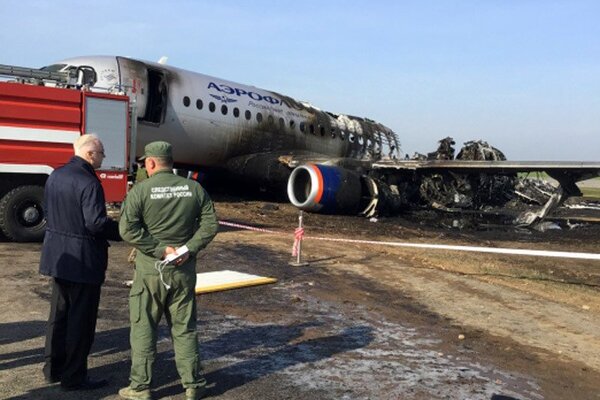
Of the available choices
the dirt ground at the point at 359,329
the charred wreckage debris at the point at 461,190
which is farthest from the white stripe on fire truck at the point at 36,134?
the charred wreckage debris at the point at 461,190

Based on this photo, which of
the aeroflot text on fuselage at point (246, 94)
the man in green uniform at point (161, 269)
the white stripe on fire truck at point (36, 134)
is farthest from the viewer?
the aeroflot text on fuselage at point (246, 94)

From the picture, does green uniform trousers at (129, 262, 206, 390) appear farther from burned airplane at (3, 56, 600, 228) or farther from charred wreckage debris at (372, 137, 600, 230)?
charred wreckage debris at (372, 137, 600, 230)

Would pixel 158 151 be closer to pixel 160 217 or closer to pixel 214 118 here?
pixel 160 217

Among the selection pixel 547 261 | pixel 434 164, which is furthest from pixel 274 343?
pixel 434 164

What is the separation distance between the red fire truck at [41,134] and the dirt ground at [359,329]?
2.44ft

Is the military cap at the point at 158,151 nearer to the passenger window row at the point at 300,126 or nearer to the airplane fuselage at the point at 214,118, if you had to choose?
the airplane fuselage at the point at 214,118

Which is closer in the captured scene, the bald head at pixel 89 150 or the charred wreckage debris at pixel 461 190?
the bald head at pixel 89 150

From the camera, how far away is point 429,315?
7.01 metres

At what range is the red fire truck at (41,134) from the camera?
9.82m

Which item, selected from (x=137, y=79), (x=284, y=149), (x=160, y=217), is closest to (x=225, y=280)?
(x=160, y=217)

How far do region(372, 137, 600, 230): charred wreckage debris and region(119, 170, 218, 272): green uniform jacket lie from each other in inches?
562

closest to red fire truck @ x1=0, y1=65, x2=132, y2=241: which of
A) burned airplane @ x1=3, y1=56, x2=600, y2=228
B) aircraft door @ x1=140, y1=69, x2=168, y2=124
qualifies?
burned airplane @ x1=3, y1=56, x2=600, y2=228

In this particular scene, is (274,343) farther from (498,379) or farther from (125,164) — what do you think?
(125,164)

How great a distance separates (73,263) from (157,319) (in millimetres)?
810
